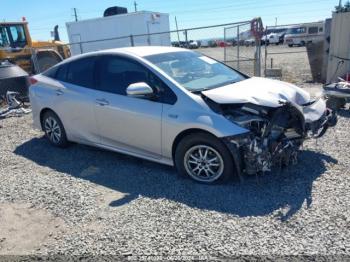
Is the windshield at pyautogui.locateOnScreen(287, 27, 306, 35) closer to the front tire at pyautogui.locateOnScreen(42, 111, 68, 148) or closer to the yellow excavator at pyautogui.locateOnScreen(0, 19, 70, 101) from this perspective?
the yellow excavator at pyautogui.locateOnScreen(0, 19, 70, 101)

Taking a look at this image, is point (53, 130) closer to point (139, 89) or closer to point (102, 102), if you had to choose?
point (102, 102)

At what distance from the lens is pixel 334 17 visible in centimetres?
952

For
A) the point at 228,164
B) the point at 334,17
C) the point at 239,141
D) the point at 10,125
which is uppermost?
the point at 334,17

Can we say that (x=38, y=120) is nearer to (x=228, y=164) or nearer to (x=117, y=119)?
(x=117, y=119)

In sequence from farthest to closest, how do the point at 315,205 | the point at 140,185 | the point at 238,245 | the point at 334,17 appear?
1. the point at 334,17
2. the point at 140,185
3. the point at 315,205
4. the point at 238,245

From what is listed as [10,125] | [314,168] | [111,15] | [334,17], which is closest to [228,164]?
[314,168]

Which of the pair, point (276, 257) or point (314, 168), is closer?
point (276, 257)

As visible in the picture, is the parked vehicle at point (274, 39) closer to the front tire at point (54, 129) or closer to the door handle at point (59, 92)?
the front tire at point (54, 129)

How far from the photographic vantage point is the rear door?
4520 mm

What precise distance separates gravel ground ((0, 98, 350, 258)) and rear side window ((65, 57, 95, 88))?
1.24m

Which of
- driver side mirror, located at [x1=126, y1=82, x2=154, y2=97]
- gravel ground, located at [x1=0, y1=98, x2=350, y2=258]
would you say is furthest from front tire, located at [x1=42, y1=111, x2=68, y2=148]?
driver side mirror, located at [x1=126, y1=82, x2=154, y2=97]

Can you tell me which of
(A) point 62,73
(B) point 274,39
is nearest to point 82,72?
(A) point 62,73

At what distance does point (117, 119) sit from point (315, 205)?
277 cm

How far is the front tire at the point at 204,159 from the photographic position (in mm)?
4074
